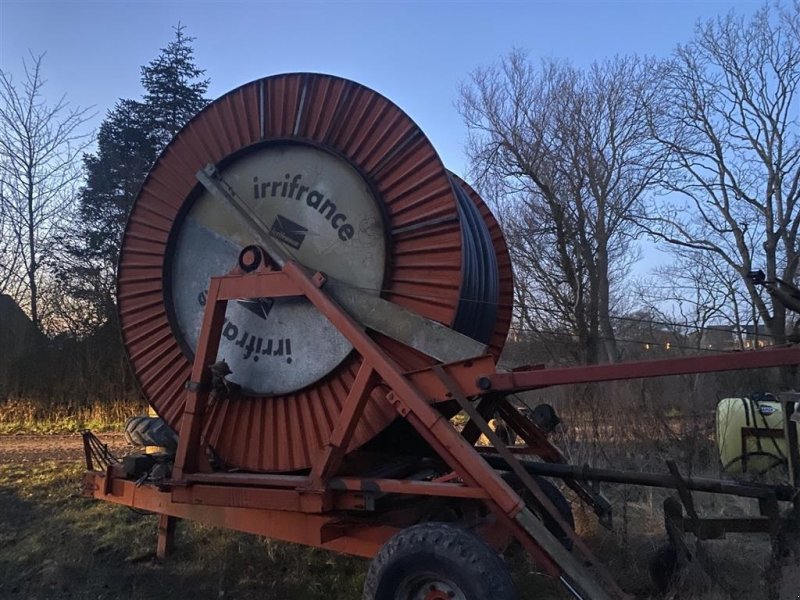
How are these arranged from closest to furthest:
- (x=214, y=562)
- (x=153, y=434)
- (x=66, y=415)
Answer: (x=214, y=562) < (x=153, y=434) < (x=66, y=415)

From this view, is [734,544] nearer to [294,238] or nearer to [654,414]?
[654,414]

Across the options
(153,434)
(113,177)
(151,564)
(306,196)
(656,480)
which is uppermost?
(113,177)

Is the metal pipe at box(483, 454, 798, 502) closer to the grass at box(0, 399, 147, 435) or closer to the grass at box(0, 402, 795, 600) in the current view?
the grass at box(0, 402, 795, 600)

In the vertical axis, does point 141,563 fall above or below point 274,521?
below

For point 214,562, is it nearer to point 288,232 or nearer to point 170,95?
point 288,232

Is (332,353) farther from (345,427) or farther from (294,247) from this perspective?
(294,247)

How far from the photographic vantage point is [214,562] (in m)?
6.22

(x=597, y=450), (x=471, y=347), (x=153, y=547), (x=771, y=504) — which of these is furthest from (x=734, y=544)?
(x=153, y=547)

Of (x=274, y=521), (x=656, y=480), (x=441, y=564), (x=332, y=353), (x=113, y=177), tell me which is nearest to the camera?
(x=441, y=564)

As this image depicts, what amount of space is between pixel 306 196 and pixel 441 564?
2.91m

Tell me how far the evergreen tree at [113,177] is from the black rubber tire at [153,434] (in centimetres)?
1340

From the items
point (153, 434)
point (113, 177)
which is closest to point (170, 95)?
point (113, 177)

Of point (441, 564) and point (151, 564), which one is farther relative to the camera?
point (151, 564)

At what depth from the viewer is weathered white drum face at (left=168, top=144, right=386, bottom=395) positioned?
17.0ft
